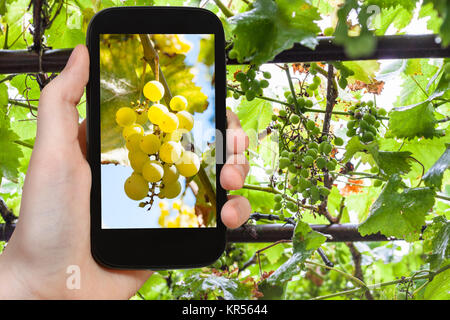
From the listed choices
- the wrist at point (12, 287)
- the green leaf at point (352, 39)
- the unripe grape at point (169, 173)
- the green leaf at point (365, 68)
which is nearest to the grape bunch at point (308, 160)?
the green leaf at point (365, 68)

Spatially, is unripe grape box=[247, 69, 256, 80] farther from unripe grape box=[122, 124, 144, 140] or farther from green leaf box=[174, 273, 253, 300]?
green leaf box=[174, 273, 253, 300]

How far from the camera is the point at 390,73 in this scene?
0.97m

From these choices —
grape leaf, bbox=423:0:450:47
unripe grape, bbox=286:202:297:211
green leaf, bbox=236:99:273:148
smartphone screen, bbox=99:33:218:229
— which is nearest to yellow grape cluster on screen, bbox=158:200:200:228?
smartphone screen, bbox=99:33:218:229

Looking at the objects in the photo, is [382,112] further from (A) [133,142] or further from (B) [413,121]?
(A) [133,142]

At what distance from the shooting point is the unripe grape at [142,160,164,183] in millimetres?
712

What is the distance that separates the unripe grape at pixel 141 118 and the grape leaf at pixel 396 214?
1.34 feet

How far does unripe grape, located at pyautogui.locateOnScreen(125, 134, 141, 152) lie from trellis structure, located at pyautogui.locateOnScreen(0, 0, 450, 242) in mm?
181

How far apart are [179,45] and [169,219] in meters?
0.27

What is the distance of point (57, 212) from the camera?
0.70 m

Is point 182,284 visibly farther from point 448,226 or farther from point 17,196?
point 17,196

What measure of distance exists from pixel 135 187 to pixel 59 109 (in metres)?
0.17

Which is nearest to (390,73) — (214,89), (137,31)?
(214,89)

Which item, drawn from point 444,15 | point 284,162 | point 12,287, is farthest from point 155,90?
point 444,15

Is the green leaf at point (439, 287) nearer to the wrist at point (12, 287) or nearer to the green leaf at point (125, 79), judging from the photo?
the green leaf at point (125, 79)
